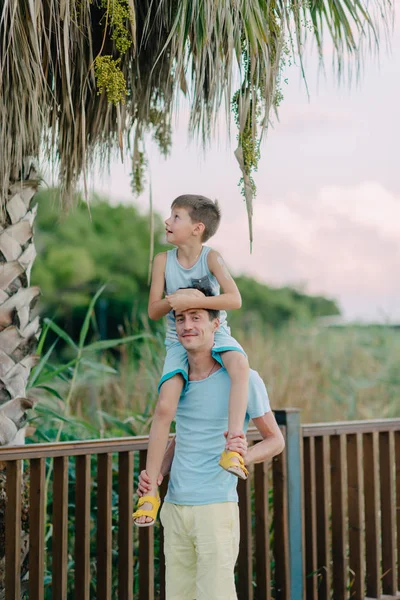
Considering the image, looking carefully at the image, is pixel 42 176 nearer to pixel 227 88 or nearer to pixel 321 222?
pixel 227 88

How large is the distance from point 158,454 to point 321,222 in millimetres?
20284

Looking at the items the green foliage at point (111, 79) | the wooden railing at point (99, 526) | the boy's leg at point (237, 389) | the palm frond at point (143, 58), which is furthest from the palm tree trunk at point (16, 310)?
the boy's leg at point (237, 389)

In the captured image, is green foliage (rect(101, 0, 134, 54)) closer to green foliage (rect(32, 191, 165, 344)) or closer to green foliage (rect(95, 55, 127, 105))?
green foliage (rect(95, 55, 127, 105))

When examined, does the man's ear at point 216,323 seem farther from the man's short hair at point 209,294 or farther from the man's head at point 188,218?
the man's head at point 188,218

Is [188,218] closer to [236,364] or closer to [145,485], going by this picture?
[236,364]

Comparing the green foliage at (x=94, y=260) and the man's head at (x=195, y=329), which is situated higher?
the green foliage at (x=94, y=260)

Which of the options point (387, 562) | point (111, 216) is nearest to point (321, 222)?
point (111, 216)

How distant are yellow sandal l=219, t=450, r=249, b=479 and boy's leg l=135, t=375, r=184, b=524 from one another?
0.27m

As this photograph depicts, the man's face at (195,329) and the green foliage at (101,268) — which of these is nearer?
the man's face at (195,329)

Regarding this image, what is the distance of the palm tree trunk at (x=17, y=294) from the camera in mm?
3379

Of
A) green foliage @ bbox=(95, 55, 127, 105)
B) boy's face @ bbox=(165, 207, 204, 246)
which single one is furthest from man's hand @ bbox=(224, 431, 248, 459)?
green foliage @ bbox=(95, 55, 127, 105)

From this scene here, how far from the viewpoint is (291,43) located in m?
3.27

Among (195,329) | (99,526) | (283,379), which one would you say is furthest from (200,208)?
(283,379)

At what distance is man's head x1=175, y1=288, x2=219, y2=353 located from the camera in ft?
8.33
